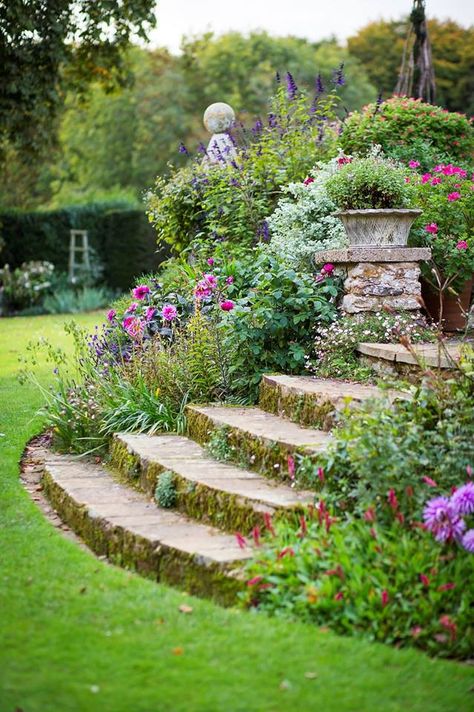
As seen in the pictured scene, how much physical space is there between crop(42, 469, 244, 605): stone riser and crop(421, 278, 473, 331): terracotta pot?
3.38 metres

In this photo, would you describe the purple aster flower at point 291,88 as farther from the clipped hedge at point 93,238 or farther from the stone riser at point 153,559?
the clipped hedge at point 93,238

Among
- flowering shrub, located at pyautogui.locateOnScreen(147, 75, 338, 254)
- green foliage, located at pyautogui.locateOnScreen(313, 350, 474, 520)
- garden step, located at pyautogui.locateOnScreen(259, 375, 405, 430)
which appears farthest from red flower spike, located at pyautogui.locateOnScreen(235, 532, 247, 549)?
flowering shrub, located at pyautogui.locateOnScreen(147, 75, 338, 254)

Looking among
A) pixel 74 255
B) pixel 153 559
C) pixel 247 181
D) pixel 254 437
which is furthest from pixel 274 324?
pixel 74 255

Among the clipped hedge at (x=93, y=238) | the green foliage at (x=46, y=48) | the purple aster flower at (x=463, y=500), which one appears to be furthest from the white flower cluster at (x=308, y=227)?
the clipped hedge at (x=93, y=238)

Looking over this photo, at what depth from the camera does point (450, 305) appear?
23.4 feet

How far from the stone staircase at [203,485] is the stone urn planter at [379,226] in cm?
129

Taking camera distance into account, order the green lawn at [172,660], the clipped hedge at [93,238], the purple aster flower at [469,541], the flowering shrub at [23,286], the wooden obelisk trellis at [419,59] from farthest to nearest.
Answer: the clipped hedge at [93,238] → the flowering shrub at [23,286] → the wooden obelisk trellis at [419,59] → the purple aster flower at [469,541] → the green lawn at [172,660]

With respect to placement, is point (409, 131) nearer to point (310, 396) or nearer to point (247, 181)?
point (247, 181)

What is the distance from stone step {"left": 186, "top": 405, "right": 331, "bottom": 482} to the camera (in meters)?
4.67

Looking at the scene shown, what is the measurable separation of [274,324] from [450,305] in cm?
182

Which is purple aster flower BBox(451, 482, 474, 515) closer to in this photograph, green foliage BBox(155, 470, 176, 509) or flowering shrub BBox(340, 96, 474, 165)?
green foliage BBox(155, 470, 176, 509)

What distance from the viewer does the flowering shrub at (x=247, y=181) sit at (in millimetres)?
8516

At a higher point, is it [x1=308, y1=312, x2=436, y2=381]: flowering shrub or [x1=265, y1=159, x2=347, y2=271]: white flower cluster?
[x1=265, y1=159, x2=347, y2=271]: white flower cluster

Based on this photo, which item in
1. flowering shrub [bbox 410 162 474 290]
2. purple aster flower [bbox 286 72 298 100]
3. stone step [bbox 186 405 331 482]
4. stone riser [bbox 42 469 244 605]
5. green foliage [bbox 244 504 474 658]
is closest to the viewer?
green foliage [bbox 244 504 474 658]
